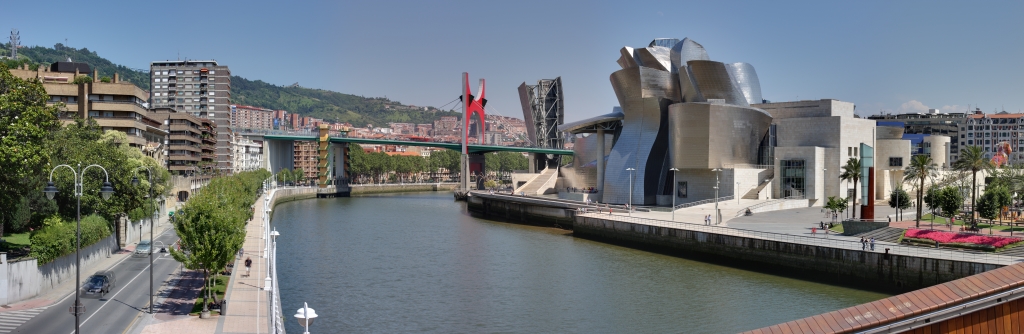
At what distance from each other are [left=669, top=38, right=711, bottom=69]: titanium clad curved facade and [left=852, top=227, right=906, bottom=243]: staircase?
81.2 feet

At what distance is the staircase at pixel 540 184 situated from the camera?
2920 inches

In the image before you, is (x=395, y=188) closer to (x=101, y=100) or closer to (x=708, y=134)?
(x=101, y=100)

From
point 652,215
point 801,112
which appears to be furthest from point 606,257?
point 801,112

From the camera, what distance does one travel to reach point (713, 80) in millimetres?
56000

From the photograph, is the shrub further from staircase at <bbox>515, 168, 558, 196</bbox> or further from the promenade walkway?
staircase at <bbox>515, 168, 558, 196</bbox>

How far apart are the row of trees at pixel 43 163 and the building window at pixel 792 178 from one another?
39.3 meters

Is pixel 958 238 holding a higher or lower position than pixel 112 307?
higher

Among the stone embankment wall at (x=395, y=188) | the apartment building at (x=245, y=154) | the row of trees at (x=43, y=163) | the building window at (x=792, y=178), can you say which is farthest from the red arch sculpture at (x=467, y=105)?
the row of trees at (x=43, y=163)

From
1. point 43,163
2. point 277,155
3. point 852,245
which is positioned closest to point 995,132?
point 852,245

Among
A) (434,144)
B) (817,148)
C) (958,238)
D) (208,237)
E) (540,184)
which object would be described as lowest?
(958,238)

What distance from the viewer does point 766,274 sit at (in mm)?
32531

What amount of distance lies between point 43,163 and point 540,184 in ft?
179

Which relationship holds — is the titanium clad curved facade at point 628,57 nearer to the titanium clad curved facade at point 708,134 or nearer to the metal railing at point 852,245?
the titanium clad curved facade at point 708,134

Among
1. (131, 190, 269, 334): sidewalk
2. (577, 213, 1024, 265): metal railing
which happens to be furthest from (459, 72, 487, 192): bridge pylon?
(131, 190, 269, 334): sidewalk
